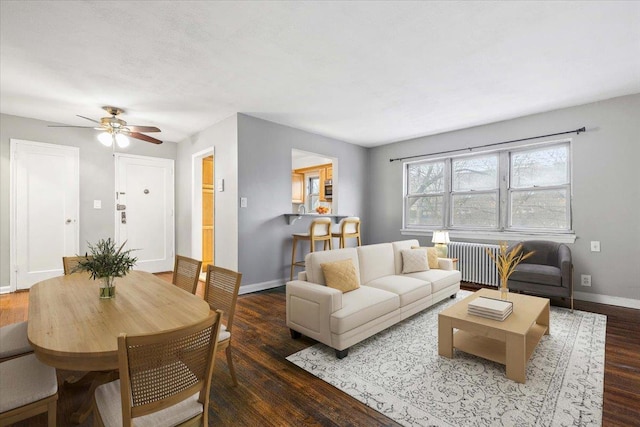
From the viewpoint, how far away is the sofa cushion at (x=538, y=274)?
349 cm

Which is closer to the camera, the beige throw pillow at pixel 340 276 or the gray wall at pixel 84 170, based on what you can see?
the beige throw pillow at pixel 340 276

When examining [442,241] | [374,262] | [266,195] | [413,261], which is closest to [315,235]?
[266,195]

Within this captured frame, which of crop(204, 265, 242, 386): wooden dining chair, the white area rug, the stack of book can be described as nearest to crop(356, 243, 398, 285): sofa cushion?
the white area rug

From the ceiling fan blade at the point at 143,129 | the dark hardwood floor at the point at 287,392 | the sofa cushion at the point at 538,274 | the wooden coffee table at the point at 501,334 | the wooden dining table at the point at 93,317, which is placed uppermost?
the ceiling fan blade at the point at 143,129

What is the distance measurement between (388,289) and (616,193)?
3.24m

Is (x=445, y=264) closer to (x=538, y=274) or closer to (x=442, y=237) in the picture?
(x=442, y=237)

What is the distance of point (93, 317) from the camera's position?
1.48 metres

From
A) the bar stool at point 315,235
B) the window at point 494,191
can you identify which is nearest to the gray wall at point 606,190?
the window at point 494,191

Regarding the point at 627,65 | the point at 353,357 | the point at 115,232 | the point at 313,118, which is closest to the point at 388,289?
the point at 353,357

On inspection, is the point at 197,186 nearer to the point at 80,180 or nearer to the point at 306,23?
the point at 80,180

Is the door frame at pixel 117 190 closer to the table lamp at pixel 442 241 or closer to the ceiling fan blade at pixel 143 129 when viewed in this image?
the ceiling fan blade at pixel 143 129

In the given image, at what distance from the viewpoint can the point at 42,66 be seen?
288cm

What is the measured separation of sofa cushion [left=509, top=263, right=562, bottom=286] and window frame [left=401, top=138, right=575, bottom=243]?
73 centimetres

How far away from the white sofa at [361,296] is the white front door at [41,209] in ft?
13.9
